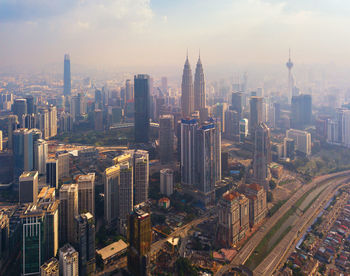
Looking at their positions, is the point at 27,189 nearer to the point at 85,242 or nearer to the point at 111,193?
the point at 111,193

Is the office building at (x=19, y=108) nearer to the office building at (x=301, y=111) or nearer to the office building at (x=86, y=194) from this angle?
the office building at (x=86, y=194)

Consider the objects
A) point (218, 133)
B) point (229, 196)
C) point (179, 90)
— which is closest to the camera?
point (229, 196)

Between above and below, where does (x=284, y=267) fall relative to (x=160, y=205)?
below

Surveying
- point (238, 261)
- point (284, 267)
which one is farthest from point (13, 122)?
point (284, 267)

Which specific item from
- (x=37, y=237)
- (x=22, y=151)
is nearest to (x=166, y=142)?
(x=22, y=151)

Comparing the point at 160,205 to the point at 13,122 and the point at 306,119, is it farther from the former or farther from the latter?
the point at 306,119

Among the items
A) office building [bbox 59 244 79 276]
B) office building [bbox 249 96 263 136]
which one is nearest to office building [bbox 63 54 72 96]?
office building [bbox 59 244 79 276]
